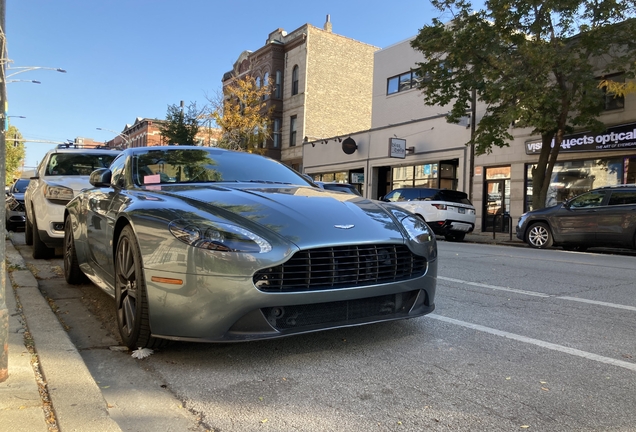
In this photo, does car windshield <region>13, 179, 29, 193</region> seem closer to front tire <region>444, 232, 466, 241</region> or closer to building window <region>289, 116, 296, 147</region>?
front tire <region>444, 232, 466, 241</region>

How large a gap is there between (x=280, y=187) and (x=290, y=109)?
96.4 feet

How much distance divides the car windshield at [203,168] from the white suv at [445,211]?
35.3 ft

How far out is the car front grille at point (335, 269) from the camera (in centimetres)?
301

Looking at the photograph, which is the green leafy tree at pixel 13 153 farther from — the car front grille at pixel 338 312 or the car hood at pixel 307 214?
the car front grille at pixel 338 312

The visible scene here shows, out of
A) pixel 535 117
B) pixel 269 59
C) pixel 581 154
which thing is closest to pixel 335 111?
pixel 269 59

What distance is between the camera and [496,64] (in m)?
14.2

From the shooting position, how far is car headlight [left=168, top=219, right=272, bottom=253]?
9.77 ft

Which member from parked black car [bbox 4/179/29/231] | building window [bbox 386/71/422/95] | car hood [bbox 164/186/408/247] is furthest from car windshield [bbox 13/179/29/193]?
building window [bbox 386/71/422/95]

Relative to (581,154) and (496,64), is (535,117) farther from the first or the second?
(581,154)

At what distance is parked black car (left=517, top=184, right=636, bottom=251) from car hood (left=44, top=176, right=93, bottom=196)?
10828mm

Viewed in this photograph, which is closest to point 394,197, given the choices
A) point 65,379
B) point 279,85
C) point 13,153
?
point 65,379

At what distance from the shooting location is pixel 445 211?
15195mm

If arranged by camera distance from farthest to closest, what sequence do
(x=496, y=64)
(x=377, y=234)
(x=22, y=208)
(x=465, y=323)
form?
(x=496, y=64)
(x=22, y=208)
(x=465, y=323)
(x=377, y=234)

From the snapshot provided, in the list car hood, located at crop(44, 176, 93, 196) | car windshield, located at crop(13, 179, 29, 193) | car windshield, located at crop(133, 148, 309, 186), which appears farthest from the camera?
car windshield, located at crop(13, 179, 29, 193)
